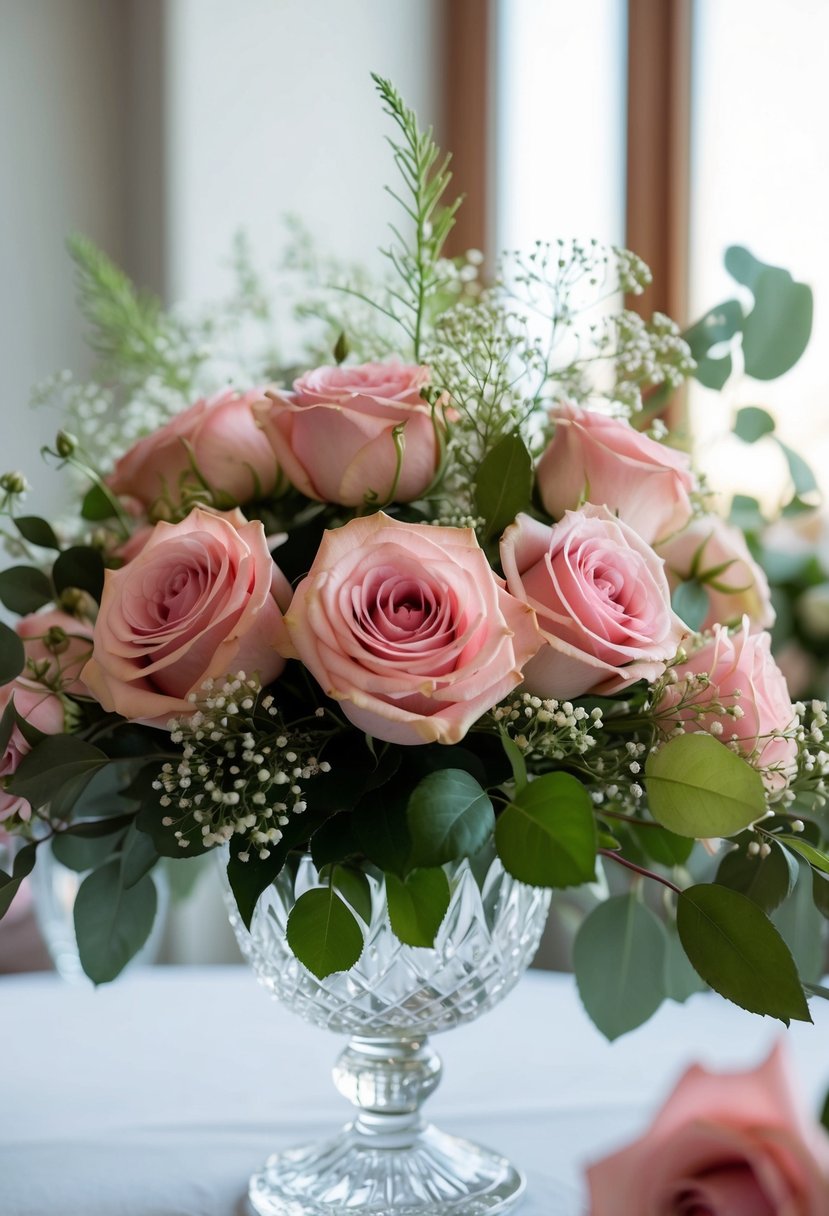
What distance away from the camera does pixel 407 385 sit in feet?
2.07

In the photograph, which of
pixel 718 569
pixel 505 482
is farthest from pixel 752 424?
pixel 505 482

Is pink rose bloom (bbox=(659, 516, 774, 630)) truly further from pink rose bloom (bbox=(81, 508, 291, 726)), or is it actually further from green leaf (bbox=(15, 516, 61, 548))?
green leaf (bbox=(15, 516, 61, 548))

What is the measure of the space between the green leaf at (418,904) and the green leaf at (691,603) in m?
0.21

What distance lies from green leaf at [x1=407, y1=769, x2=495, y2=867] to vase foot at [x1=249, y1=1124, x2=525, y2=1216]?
265 millimetres

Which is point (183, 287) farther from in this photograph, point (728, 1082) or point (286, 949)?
point (728, 1082)

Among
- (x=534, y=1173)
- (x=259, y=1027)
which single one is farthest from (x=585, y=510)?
(x=259, y=1027)

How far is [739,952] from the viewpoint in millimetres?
503

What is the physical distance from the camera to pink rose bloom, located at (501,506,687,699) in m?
0.54

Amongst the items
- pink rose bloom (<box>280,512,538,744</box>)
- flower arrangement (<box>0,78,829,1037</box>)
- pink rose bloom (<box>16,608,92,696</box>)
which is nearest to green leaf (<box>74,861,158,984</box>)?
flower arrangement (<box>0,78,829,1037</box>)

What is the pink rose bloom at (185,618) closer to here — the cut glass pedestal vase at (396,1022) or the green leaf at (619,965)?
the cut glass pedestal vase at (396,1022)

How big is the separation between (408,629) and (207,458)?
0.69 feet

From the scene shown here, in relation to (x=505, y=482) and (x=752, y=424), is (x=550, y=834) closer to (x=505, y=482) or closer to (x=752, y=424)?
(x=505, y=482)

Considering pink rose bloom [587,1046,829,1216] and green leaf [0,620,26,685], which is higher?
green leaf [0,620,26,685]

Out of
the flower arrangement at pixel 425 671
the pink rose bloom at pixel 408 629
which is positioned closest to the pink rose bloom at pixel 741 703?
the flower arrangement at pixel 425 671
